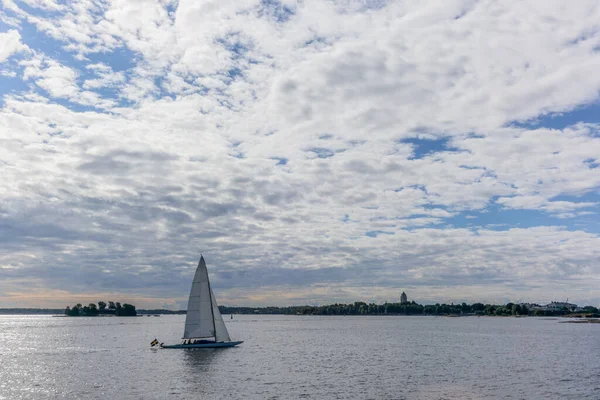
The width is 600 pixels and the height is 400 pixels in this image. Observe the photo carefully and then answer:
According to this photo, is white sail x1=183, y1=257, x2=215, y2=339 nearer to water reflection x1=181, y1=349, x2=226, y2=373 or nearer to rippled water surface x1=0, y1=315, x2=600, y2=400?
water reflection x1=181, y1=349, x2=226, y2=373

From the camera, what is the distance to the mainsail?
3996 inches

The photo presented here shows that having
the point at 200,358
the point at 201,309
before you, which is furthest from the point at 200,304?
the point at 200,358

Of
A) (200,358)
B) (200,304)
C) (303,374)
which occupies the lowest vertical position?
(303,374)

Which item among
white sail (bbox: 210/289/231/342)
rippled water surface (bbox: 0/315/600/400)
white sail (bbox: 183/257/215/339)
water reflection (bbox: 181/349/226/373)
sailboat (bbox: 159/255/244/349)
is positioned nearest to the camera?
rippled water surface (bbox: 0/315/600/400)

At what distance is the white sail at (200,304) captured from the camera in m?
101

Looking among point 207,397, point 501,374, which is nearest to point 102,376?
point 207,397

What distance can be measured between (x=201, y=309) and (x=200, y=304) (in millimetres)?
965

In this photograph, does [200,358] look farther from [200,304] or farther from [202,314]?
[200,304]

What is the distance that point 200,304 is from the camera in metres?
101

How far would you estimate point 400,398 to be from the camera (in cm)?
5612

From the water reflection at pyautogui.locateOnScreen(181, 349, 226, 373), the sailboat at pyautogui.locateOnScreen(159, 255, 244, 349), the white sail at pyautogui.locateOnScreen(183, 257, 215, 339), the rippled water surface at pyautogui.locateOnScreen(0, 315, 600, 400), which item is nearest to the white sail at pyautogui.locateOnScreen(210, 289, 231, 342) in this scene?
the sailboat at pyautogui.locateOnScreen(159, 255, 244, 349)

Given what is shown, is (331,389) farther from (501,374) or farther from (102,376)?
(102,376)

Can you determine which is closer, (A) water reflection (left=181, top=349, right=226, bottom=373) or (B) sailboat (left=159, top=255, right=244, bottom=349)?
(A) water reflection (left=181, top=349, right=226, bottom=373)

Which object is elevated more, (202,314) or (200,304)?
(200,304)
